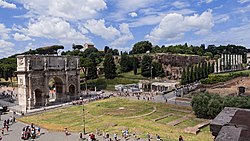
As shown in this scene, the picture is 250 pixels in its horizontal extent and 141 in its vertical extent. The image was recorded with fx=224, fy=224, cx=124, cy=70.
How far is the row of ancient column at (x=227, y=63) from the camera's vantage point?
86875 mm

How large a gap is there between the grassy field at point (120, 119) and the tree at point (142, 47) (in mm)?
75245

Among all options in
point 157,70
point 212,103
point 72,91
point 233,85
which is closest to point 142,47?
point 157,70

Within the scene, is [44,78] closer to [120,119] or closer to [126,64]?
[120,119]

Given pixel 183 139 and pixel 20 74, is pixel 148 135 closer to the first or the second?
pixel 183 139

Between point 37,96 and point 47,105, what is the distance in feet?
9.99

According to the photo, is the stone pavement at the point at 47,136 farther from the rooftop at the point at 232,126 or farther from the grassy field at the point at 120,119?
the rooftop at the point at 232,126

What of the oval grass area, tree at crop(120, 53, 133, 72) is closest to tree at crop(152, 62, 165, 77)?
tree at crop(120, 53, 133, 72)

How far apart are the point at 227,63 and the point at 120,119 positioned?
76.4 meters

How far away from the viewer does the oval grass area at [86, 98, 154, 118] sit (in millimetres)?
37156

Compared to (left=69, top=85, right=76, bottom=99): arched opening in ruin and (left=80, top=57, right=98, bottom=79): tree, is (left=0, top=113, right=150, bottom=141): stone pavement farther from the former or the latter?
(left=80, top=57, right=98, bottom=79): tree

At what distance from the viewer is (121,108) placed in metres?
41.1

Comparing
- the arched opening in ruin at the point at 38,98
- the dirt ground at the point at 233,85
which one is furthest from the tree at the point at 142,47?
the arched opening in ruin at the point at 38,98

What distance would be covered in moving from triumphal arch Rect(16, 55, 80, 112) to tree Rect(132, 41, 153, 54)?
68290mm

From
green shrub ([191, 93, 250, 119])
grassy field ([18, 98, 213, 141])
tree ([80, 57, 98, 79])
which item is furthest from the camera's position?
tree ([80, 57, 98, 79])
